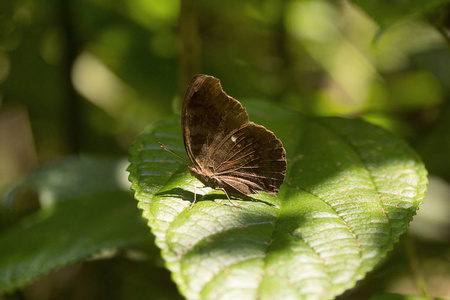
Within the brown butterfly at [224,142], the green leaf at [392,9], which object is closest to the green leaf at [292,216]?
the brown butterfly at [224,142]

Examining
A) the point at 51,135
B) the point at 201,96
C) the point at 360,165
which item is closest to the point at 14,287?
the point at 201,96

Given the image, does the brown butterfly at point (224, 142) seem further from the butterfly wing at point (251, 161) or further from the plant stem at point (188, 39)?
the plant stem at point (188, 39)

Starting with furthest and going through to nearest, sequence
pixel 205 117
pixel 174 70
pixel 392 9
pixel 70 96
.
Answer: pixel 174 70, pixel 70 96, pixel 392 9, pixel 205 117

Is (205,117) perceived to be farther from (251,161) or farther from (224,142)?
(251,161)

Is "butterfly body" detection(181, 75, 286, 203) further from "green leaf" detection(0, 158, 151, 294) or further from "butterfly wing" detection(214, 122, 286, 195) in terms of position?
"green leaf" detection(0, 158, 151, 294)

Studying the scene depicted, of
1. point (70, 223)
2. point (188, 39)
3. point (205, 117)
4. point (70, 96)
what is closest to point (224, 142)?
point (205, 117)

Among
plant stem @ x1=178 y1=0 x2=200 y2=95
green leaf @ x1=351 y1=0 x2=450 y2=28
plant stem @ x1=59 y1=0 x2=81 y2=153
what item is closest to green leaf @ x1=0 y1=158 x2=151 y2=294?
plant stem @ x1=59 y1=0 x2=81 y2=153
